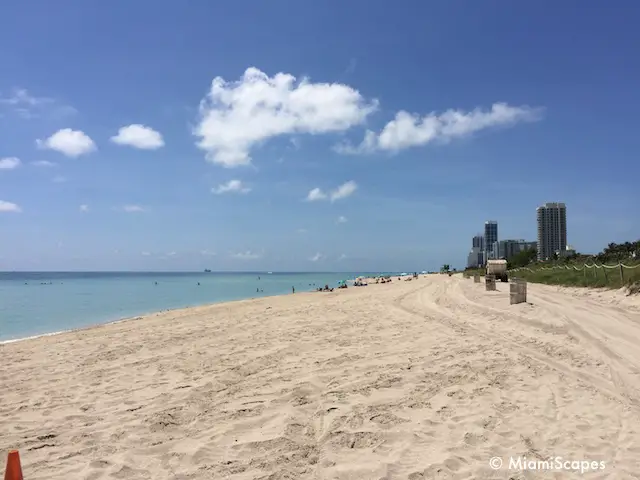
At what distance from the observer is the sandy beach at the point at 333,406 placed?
412 centimetres

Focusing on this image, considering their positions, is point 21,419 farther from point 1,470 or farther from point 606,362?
point 606,362

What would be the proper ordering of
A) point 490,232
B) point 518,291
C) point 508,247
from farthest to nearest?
point 490,232, point 508,247, point 518,291

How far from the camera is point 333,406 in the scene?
5609 mm

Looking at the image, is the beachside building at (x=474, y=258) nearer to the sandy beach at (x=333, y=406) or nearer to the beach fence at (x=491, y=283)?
the beach fence at (x=491, y=283)

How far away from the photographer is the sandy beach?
4117 mm

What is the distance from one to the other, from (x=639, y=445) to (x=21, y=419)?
7.06 metres

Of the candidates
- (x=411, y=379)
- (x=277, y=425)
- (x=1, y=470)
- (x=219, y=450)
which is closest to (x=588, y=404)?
(x=411, y=379)

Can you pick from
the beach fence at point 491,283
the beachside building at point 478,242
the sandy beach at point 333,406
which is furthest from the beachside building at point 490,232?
the sandy beach at point 333,406

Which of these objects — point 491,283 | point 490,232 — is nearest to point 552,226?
point 490,232

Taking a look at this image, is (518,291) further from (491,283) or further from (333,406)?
(333,406)

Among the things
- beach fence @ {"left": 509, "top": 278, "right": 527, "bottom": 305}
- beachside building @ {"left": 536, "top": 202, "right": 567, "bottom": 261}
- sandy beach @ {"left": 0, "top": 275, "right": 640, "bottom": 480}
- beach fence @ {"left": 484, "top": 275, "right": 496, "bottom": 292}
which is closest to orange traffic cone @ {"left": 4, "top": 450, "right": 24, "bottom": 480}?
sandy beach @ {"left": 0, "top": 275, "right": 640, "bottom": 480}

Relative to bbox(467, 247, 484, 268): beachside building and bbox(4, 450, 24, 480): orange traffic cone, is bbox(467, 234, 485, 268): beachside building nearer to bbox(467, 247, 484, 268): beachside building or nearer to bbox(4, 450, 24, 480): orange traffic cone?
bbox(467, 247, 484, 268): beachside building

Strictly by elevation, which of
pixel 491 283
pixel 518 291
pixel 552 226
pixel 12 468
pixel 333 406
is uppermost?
pixel 552 226

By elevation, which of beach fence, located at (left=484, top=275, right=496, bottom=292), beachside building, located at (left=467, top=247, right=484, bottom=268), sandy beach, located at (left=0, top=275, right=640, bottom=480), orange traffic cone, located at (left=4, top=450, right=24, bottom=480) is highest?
beachside building, located at (left=467, top=247, right=484, bottom=268)
